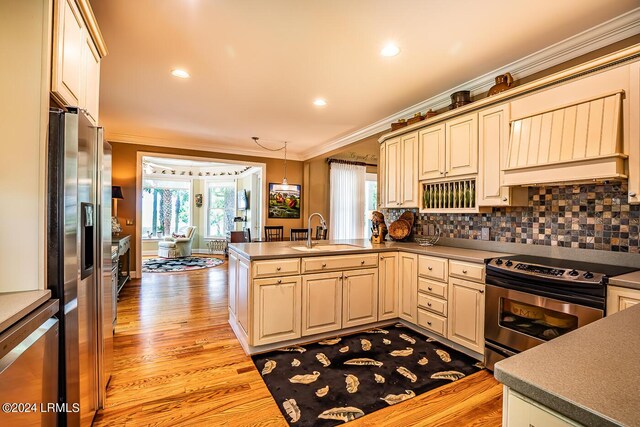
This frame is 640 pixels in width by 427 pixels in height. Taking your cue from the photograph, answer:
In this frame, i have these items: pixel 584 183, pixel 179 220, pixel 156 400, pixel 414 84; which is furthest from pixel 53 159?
pixel 179 220

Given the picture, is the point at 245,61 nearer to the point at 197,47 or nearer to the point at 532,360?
the point at 197,47

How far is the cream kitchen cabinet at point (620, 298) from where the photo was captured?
1.65m

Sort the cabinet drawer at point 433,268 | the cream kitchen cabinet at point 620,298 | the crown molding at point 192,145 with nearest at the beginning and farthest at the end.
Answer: the cream kitchen cabinet at point 620,298 → the cabinet drawer at point 433,268 → the crown molding at point 192,145

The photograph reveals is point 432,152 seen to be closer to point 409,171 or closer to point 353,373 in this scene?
point 409,171

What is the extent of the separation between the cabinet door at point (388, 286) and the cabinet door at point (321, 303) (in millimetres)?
522

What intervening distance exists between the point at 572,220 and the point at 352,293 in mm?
1981

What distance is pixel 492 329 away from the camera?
7.73 ft

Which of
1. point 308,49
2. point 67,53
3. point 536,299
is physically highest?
point 308,49

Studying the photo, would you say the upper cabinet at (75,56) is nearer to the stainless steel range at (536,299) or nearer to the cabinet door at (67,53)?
the cabinet door at (67,53)

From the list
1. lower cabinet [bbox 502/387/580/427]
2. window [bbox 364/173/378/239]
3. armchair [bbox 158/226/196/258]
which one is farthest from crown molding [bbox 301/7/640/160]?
armchair [bbox 158/226/196/258]

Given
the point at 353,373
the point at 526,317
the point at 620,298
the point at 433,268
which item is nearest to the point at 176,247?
the point at 353,373

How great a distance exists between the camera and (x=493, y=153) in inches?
104

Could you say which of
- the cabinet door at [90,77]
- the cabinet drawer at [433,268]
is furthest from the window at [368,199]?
the cabinet door at [90,77]

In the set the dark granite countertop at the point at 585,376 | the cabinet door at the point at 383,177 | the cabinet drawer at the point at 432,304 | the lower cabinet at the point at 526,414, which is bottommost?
the cabinet drawer at the point at 432,304
